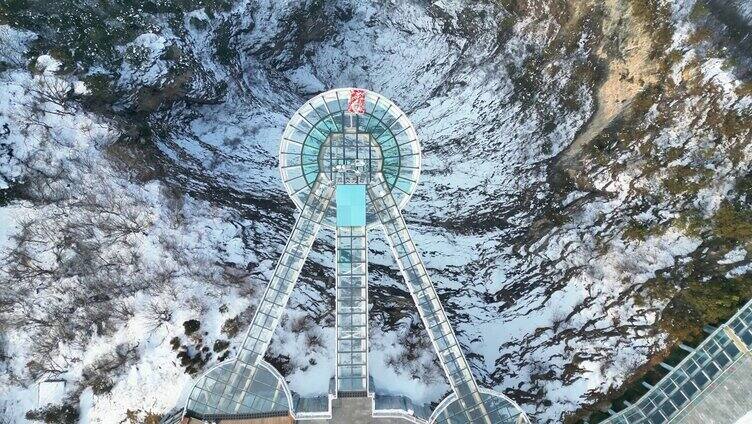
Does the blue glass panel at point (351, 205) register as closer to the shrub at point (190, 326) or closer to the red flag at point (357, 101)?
the red flag at point (357, 101)

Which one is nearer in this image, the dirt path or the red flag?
the red flag

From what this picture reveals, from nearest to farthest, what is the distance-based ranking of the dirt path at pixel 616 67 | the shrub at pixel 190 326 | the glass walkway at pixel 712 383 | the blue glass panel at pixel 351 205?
the glass walkway at pixel 712 383 < the shrub at pixel 190 326 < the blue glass panel at pixel 351 205 < the dirt path at pixel 616 67

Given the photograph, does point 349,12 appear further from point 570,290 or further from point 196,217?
point 570,290

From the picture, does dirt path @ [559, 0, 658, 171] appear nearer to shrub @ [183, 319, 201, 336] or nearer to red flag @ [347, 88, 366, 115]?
red flag @ [347, 88, 366, 115]

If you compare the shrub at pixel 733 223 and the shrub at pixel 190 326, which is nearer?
the shrub at pixel 733 223

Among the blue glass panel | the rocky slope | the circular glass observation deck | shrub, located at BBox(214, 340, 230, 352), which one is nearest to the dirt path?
the rocky slope

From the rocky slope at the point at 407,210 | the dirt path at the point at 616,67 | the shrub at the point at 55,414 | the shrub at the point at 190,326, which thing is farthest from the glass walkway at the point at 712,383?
the shrub at the point at 55,414
